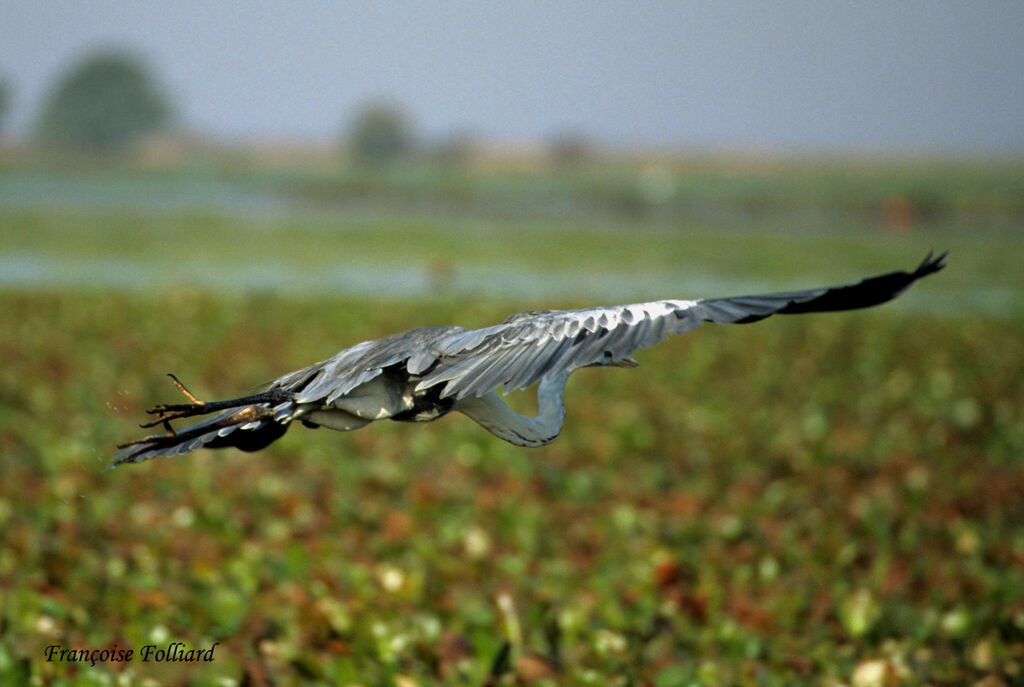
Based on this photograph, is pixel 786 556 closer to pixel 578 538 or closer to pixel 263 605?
pixel 578 538

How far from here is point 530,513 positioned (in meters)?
3.59

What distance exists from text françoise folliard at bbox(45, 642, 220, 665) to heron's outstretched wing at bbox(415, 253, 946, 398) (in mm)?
1242

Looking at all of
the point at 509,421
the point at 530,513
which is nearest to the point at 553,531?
the point at 530,513

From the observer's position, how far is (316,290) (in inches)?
333

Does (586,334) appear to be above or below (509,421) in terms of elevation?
above

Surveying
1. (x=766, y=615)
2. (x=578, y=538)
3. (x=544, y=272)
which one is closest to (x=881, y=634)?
(x=766, y=615)

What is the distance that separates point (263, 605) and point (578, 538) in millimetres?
1092

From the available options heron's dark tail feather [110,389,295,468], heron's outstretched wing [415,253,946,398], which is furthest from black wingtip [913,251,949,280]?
heron's dark tail feather [110,389,295,468]

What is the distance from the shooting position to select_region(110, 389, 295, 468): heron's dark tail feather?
1.38 m

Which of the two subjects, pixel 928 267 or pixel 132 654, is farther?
pixel 132 654

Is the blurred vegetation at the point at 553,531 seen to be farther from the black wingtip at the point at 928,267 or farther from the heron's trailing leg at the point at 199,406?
the black wingtip at the point at 928,267

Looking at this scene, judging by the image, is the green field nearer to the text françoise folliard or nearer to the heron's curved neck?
the text françoise folliard

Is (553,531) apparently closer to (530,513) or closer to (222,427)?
(530,513)

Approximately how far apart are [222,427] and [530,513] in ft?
7.51
